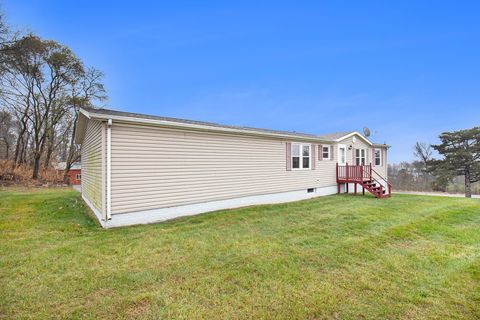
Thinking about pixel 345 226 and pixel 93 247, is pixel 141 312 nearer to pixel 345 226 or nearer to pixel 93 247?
pixel 93 247

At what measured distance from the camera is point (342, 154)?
1377cm

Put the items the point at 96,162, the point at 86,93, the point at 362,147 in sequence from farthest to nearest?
the point at 86,93 < the point at 362,147 < the point at 96,162

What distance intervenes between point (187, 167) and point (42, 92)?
19.2 metres

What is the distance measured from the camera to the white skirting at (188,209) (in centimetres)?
599

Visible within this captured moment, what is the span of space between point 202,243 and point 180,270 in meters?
1.19

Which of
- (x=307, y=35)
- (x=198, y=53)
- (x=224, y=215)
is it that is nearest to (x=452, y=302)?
(x=224, y=215)

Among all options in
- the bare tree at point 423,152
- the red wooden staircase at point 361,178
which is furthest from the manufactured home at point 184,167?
the bare tree at point 423,152

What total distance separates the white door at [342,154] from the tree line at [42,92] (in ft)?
61.5

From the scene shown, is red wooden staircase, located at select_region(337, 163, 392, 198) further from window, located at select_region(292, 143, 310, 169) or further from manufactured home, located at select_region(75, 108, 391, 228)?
window, located at select_region(292, 143, 310, 169)

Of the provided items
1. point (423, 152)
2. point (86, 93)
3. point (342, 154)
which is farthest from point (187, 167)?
point (423, 152)

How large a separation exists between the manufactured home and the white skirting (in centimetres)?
2

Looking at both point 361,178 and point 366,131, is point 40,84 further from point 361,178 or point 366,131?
point 366,131

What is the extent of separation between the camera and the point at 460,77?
17391mm

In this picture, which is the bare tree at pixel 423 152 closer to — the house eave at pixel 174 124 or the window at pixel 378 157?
the window at pixel 378 157
